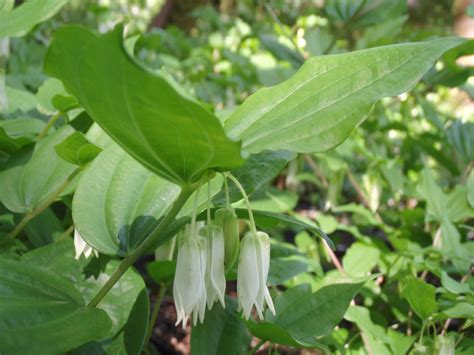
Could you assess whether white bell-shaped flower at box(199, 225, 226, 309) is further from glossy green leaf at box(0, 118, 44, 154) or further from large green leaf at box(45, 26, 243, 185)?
glossy green leaf at box(0, 118, 44, 154)

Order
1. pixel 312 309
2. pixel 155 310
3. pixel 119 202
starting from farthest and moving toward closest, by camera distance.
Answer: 1. pixel 155 310
2. pixel 312 309
3. pixel 119 202

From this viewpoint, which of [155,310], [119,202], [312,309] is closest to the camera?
[119,202]

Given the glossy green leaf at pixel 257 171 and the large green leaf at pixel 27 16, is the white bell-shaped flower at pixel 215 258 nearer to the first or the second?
the glossy green leaf at pixel 257 171

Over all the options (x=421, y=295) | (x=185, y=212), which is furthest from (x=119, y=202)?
(x=421, y=295)

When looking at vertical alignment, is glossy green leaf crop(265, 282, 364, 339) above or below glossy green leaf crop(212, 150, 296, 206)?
below

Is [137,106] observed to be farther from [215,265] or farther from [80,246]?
[80,246]

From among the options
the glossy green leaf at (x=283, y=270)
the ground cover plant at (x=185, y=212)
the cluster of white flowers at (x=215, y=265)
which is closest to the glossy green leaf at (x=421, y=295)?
the ground cover plant at (x=185, y=212)

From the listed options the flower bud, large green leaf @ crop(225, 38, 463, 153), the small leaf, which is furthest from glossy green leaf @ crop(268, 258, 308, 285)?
large green leaf @ crop(225, 38, 463, 153)

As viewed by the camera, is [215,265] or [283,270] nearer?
[215,265]
